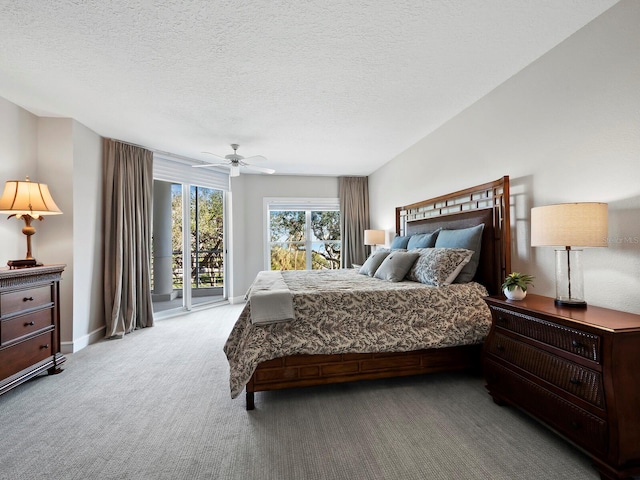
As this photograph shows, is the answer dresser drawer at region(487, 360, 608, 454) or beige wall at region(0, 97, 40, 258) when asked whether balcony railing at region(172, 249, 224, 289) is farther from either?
dresser drawer at region(487, 360, 608, 454)

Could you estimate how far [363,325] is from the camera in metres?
2.26

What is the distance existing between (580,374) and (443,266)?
1.19 metres

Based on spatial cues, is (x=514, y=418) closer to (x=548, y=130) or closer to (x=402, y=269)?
(x=402, y=269)

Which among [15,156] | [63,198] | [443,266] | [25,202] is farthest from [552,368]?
[15,156]

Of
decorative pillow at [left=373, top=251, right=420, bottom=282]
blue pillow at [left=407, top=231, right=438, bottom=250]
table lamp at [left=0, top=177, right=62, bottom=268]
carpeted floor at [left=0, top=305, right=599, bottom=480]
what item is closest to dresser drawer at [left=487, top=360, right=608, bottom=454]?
carpeted floor at [left=0, top=305, right=599, bottom=480]

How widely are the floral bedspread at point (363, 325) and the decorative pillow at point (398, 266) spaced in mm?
436

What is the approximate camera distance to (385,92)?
2727 mm

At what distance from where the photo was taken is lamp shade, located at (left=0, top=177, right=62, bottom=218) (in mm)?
2469

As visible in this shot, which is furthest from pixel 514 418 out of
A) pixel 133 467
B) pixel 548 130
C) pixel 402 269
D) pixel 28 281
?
pixel 28 281

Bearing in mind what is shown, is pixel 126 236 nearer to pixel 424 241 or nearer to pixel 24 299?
pixel 24 299

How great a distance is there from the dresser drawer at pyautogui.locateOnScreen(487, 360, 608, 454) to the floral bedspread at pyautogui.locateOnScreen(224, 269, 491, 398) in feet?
1.37

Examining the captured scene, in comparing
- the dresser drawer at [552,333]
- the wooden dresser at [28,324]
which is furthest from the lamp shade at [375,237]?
the wooden dresser at [28,324]

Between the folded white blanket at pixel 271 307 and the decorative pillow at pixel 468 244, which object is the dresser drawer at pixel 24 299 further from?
the decorative pillow at pixel 468 244

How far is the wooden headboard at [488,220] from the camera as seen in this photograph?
8.35 feet
